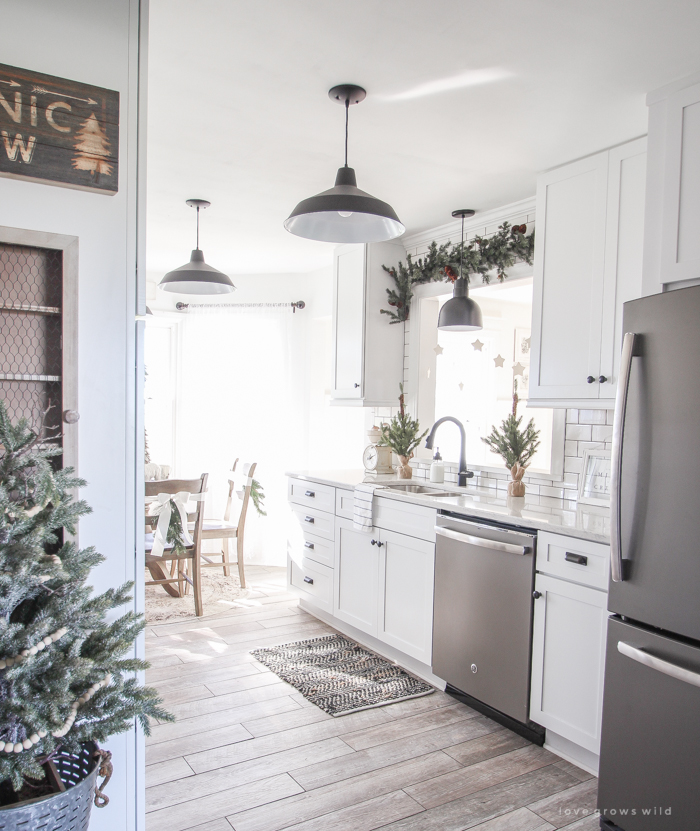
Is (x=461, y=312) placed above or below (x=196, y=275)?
below

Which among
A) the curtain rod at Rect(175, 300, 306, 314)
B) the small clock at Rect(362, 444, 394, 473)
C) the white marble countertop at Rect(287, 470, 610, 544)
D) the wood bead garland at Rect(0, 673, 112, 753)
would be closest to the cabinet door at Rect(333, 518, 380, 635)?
the white marble countertop at Rect(287, 470, 610, 544)

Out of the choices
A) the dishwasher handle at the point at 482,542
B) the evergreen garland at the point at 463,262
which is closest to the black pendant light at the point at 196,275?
the evergreen garland at the point at 463,262

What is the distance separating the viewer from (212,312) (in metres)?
A: 6.08

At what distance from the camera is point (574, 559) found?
2424mm

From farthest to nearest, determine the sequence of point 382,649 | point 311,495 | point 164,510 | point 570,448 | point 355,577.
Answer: point 311,495 → point 164,510 → point 355,577 → point 382,649 → point 570,448

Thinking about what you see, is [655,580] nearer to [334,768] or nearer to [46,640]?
[334,768]

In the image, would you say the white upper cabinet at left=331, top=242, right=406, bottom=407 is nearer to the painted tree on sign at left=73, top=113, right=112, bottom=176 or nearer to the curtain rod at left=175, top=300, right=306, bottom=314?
the curtain rod at left=175, top=300, right=306, bottom=314

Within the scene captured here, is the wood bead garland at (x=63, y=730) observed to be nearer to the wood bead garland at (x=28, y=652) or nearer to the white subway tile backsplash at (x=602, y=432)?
the wood bead garland at (x=28, y=652)

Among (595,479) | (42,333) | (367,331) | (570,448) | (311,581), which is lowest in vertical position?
(311,581)

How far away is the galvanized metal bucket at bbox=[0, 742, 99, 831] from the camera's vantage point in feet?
3.77

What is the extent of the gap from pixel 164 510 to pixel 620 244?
10.0 feet

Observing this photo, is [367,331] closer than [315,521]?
No

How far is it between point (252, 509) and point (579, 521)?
387cm

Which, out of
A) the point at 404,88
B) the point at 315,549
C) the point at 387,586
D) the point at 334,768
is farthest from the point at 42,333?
the point at 315,549
